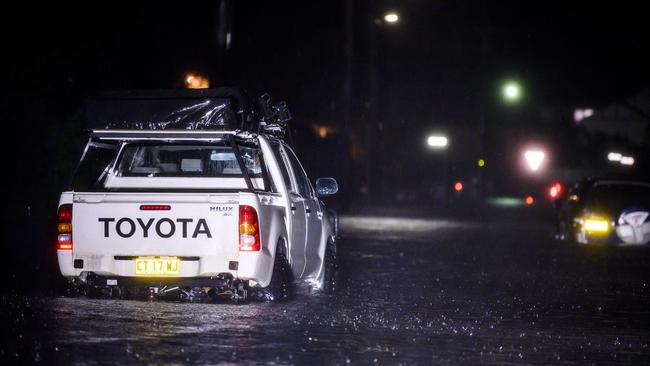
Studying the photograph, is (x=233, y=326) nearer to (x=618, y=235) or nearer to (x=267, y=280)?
(x=267, y=280)

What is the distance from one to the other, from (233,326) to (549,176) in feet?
146

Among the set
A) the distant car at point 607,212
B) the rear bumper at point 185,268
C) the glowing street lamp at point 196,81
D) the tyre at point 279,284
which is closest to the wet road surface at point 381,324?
the tyre at point 279,284

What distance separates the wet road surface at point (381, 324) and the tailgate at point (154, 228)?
1.68 ft

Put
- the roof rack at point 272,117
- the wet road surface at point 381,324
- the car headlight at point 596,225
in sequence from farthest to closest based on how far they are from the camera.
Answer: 1. the car headlight at point 596,225
2. the roof rack at point 272,117
3. the wet road surface at point 381,324

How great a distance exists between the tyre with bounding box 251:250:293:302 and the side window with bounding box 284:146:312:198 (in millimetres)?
1465

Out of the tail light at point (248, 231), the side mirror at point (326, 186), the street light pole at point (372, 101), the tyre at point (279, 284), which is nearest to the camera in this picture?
the tail light at point (248, 231)

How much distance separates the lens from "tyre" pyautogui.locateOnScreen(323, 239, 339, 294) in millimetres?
12984

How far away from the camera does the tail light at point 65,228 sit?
10.5 metres

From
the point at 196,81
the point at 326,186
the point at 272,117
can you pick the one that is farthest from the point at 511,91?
the point at 272,117

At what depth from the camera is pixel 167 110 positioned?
1108 cm

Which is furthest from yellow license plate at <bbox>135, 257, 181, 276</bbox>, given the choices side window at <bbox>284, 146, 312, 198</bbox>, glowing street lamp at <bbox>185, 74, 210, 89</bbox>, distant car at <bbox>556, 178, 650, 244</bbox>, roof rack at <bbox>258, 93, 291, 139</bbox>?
distant car at <bbox>556, 178, 650, 244</bbox>

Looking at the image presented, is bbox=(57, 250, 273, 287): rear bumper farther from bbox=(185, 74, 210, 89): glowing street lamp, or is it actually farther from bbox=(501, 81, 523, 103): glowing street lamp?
bbox=(501, 81, 523, 103): glowing street lamp

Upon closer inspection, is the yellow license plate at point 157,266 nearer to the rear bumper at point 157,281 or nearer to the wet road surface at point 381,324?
the rear bumper at point 157,281

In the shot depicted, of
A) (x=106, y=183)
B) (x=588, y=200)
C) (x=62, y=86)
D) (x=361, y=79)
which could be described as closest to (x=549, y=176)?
(x=361, y=79)
